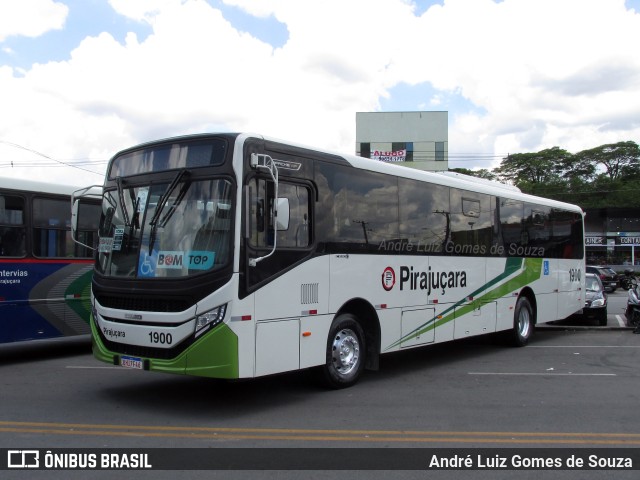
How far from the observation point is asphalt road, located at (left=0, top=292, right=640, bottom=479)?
598cm

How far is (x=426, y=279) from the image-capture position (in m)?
10.2

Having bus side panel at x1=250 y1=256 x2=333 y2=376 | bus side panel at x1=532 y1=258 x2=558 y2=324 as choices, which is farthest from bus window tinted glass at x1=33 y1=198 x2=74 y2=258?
bus side panel at x1=532 y1=258 x2=558 y2=324

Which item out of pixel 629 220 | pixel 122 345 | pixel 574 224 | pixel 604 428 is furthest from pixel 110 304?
pixel 629 220

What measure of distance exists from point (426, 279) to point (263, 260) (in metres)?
3.95

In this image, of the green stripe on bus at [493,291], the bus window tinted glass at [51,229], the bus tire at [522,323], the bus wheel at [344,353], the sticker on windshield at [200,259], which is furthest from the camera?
the bus tire at [522,323]

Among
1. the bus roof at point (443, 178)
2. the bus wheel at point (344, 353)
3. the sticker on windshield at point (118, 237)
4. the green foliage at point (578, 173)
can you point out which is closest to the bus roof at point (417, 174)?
the bus roof at point (443, 178)

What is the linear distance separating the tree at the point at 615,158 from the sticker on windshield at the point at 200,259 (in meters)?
78.7

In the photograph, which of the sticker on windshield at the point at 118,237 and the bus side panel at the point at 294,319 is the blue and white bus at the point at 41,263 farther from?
the bus side panel at the point at 294,319

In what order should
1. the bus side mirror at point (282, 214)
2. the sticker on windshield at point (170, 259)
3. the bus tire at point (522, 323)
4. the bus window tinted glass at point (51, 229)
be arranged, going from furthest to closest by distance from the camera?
the bus tire at point (522, 323), the bus window tinted glass at point (51, 229), the bus side mirror at point (282, 214), the sticker on windshield at point (170, 259)

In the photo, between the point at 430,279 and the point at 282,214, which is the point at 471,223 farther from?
the point at 282,214

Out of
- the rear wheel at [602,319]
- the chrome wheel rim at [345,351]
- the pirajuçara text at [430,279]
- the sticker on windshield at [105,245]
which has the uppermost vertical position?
the sticker on windshield at [105,245]

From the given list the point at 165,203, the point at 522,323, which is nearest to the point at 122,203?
Result: the point at 165,203

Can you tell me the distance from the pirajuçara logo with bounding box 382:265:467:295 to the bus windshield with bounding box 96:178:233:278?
126 inches

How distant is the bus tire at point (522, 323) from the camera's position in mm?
13094
